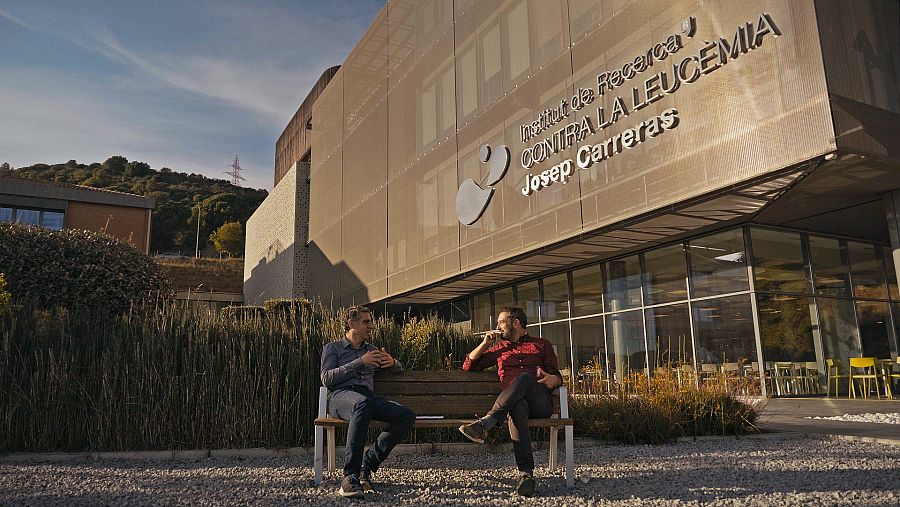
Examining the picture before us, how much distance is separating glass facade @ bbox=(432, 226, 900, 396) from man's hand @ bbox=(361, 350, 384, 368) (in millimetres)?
5014

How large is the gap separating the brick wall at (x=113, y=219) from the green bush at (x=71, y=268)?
17.5 meters

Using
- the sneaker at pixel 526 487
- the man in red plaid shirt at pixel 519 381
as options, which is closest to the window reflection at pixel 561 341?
the man in red plaid shirt at pixel 519 381

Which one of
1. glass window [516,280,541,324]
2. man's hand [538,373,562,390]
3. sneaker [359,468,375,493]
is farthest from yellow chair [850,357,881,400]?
sneaker [359,468,375,493]

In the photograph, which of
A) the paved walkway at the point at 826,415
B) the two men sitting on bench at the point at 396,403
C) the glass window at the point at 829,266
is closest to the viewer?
the two men sitting on bench at the point at 396,403

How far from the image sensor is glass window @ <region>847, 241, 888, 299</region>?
11.9m

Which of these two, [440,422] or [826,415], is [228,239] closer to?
[826,415]

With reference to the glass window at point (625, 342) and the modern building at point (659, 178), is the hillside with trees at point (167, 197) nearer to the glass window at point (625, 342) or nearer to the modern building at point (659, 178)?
the modern building at point (659, 178)

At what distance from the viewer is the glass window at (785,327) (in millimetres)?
10383

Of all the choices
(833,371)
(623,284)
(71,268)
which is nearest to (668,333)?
(623,284)

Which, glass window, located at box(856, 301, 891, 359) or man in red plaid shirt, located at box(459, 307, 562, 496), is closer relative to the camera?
man in red plaid shirt, located at box(459, 307, 562, 496)

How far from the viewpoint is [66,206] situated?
1001 inches

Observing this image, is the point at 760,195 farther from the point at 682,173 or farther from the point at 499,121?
the point at 499,121

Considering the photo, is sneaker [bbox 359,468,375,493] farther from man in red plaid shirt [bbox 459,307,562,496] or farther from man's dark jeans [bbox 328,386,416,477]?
man in red plaid shirt [bbox 459,307,562,496]

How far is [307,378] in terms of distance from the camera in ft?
19.6
